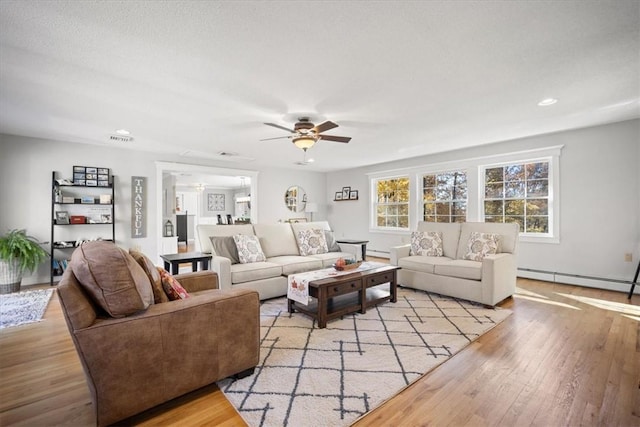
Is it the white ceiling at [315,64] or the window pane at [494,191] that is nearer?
the white ceiling at [315,64]

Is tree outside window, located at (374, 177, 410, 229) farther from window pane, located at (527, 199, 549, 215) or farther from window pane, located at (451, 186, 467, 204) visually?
window pane, located at (527, 199, 549, 215)

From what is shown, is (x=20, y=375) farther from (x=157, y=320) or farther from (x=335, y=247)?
(x=335, y=247)

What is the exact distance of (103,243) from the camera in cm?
172

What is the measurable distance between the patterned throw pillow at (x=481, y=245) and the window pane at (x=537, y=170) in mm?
1758

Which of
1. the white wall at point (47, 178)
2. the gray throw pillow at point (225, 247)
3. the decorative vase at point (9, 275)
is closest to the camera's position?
the gray throw pillow at point (225, 247)

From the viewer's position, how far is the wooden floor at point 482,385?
162cm

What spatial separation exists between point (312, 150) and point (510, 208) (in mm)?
3669

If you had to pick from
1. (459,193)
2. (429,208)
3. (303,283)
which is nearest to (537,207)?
(459,193)

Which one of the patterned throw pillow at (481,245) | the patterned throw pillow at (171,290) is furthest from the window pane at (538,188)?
the patterned throw pillow at (171,290)

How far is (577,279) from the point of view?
4395mm

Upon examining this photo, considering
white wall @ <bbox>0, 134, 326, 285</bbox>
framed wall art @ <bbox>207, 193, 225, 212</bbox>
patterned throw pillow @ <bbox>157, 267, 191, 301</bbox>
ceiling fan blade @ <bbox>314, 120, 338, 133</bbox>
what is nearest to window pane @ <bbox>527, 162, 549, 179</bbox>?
ceiling fan blade @ <bbox>314, 120, 338, 133</bbox>

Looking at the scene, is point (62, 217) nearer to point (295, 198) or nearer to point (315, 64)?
point (295, 198)

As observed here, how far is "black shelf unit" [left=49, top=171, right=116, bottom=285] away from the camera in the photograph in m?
4.64

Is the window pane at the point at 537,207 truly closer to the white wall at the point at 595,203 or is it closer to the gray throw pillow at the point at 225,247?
the white wall at the point at 595,203
